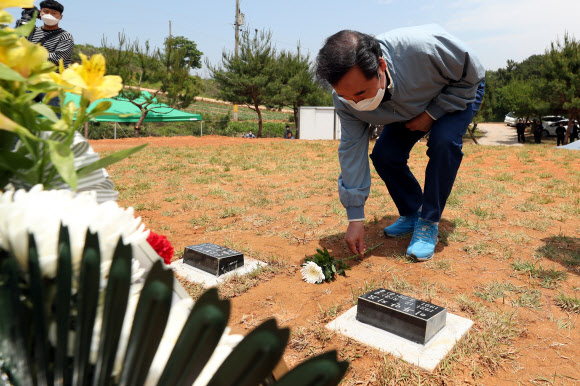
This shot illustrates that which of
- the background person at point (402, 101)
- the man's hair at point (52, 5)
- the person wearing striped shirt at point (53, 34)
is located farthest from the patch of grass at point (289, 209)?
the man's hair at point (52, 5)

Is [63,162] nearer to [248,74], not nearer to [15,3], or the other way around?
[15,3]

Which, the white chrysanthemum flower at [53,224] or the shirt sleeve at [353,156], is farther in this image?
the shirt sleeve at [353,156]

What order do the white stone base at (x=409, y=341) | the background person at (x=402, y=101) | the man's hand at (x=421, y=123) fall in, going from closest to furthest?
the white stone base at (x=409, y=341) < the background person at (x=402, y=101) < the man's hand at (x=421, y=123)

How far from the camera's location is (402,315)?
61.6 inches

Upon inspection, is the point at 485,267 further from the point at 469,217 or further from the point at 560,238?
the point at 469,217

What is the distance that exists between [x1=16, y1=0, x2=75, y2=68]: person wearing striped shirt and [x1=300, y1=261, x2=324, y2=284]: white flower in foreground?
8.10 feet

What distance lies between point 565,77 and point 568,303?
26.2m

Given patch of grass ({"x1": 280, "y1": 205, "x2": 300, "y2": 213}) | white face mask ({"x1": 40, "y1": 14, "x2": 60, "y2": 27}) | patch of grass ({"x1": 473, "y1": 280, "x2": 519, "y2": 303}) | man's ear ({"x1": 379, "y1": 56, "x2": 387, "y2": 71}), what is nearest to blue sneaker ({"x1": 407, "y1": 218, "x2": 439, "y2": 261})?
patch of grass ({"x1": 473, "y1": 280, "x2": 519, "y2": 303})

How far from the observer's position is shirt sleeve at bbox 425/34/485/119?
2098 mm

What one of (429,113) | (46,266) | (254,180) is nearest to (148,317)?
(46,266)

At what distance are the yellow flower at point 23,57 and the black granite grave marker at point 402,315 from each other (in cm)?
141

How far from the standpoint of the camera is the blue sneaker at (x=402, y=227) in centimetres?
281

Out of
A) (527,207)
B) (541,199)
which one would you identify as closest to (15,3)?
(527,207)

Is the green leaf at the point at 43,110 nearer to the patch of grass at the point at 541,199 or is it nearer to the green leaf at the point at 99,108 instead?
the green leaf at the point at 99,108
